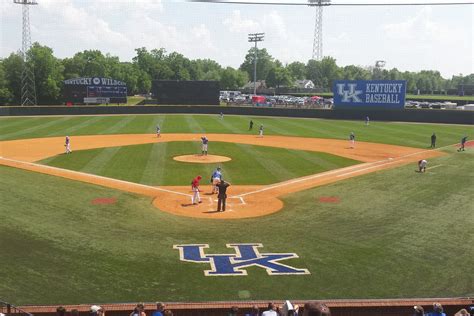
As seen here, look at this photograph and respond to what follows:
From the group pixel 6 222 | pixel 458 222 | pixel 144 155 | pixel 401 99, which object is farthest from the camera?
pixel 401 99

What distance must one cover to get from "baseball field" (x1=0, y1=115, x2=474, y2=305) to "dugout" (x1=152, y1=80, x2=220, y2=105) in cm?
3817

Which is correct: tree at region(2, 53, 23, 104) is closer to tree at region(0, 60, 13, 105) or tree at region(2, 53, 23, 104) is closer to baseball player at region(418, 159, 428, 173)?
tree at region(0, 60, 13, 105)

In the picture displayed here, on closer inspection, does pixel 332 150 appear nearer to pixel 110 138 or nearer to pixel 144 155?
pixel 144 155

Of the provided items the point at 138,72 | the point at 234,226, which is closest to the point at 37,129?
the point at 234,226

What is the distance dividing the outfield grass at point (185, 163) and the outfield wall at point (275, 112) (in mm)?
32357

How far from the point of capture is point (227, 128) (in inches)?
2061

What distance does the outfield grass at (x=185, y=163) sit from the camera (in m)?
25.8

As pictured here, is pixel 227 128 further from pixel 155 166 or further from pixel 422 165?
pixel 422 165

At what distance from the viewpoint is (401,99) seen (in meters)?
61.8

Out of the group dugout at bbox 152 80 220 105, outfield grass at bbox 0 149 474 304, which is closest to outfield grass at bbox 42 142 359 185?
outfield grass at bbox 0 149 474 304


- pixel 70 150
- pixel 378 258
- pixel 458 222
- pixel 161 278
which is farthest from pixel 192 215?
pixel 70 150

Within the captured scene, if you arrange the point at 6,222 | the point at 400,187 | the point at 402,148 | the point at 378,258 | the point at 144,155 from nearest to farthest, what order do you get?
1. the point at 378,258
2. the point at 6,222
3. the point at 400,187
4. the point at 144,155
5. the point at 402,148

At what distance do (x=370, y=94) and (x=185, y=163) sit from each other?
41.3 metres

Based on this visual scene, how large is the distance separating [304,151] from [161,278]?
25.3 m
